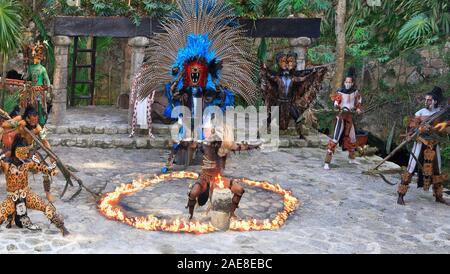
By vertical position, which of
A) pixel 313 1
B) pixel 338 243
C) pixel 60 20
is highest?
pixel 313 1

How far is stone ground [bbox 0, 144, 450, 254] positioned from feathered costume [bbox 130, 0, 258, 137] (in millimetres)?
1645

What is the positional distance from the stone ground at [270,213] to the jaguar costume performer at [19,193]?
8.3 inches

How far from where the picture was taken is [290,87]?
1225 centimetres

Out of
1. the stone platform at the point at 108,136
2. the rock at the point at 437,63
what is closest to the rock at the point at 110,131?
the stone platform at the point at 108,136

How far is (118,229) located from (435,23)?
42.8 ft

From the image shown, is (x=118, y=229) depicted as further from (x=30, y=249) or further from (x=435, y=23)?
(x=435, y=23)

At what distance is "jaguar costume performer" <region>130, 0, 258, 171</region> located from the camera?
9.02m

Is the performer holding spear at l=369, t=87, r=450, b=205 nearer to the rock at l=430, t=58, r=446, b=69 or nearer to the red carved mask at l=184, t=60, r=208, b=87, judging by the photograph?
the red carved mask at l=184, t=60, r=208, b=87

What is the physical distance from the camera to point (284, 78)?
1219 centimetres

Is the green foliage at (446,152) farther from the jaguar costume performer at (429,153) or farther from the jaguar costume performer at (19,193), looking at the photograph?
the jaguar costume performer at (19,193)

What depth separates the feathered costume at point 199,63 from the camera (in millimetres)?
9016

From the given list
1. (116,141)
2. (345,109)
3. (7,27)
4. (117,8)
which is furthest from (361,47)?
(7,27)

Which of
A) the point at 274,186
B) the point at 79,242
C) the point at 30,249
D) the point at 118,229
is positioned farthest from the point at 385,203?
the point at 30,249

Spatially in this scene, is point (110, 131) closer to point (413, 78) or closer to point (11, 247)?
point (11, 247)
